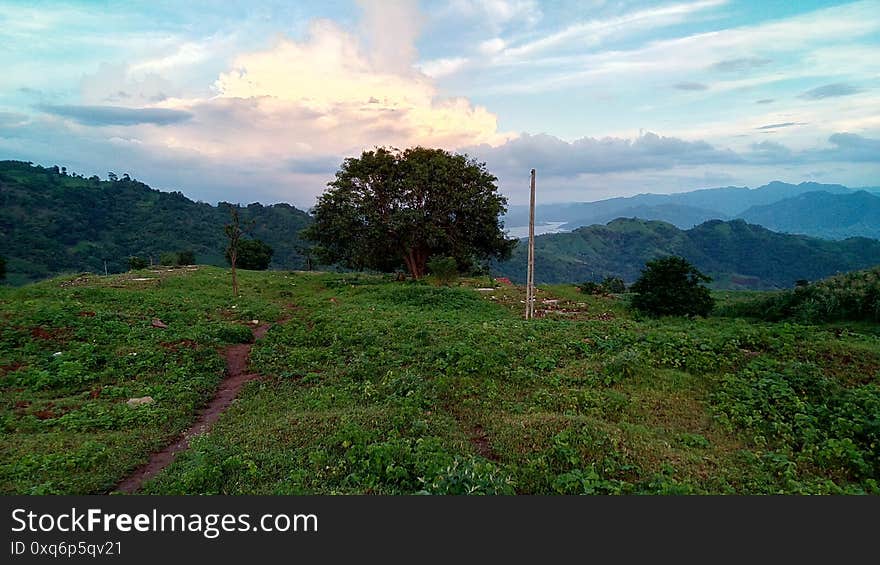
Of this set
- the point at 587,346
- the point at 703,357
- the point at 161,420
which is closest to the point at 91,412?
the point at 161,420

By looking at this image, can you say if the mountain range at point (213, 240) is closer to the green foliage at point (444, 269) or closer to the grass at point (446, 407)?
the green foliage at point (444, 269)

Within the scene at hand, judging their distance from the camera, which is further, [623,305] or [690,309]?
[623,305]

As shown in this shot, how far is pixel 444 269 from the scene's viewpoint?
84.2ft

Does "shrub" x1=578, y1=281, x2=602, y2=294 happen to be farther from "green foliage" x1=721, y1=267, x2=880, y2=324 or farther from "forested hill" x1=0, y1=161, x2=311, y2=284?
"forested hill" x1=0, y1=161, x2=311, y2=284

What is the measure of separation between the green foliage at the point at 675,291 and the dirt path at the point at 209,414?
15.2 meters

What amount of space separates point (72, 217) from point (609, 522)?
358 feet

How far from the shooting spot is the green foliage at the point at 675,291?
18359 millimetres

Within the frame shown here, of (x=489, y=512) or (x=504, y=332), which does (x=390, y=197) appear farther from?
(x=489, y=512)

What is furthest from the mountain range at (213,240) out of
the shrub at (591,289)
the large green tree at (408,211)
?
the shrub at (591,289)

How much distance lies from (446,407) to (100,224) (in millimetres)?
105788

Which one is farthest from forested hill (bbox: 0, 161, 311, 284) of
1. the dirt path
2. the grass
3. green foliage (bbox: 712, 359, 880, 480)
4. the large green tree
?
green foliage (bbox: 712, 359, 880, 480)

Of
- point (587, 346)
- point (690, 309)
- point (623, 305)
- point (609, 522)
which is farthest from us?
point (623, 305)

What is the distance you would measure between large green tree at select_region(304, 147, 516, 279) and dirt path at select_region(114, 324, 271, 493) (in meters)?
13.4

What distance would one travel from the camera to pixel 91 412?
8758mm
